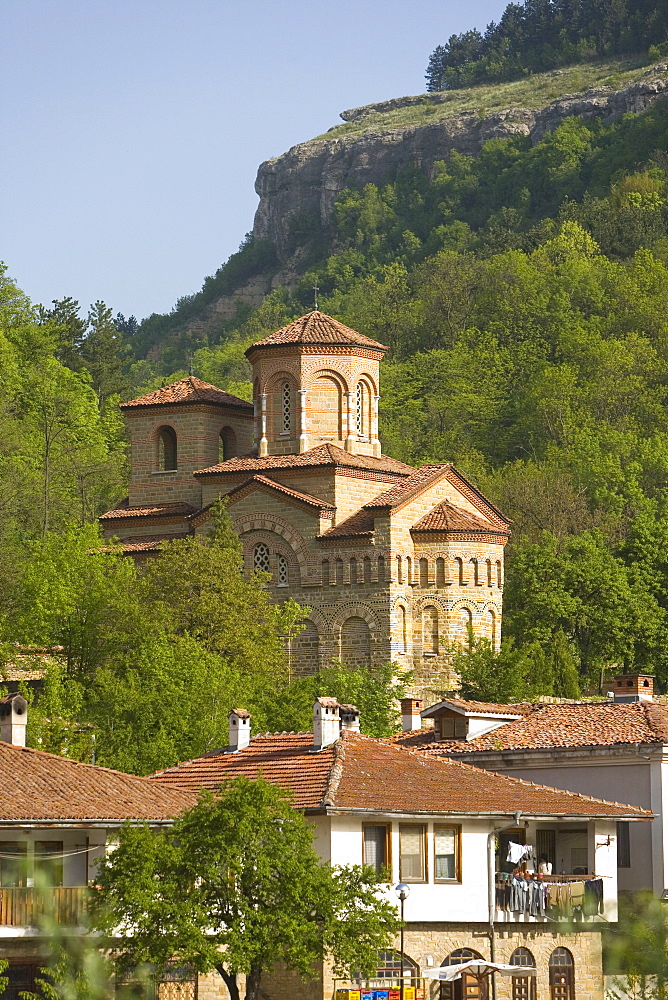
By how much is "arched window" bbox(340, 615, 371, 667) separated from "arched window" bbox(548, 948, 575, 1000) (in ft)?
82.0

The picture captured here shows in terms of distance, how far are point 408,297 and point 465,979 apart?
8606 centimetres

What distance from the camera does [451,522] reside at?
188ft

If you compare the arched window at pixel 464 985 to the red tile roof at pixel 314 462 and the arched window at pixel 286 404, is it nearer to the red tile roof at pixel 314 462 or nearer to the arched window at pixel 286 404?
the red tile roof at pixel 314 462

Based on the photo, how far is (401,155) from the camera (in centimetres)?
15362

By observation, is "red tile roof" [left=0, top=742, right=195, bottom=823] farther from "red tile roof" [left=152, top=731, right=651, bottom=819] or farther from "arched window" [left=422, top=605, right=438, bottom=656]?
"arched window" [left=422, top=605, right=438, bottom=656]

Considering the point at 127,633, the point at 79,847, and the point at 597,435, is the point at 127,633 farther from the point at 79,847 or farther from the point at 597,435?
the point at 597,435

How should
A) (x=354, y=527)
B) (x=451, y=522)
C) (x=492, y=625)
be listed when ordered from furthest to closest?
(x=492, y=625), (x=451, y=522), (x=354, y=527)

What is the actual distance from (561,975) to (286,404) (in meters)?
31.9

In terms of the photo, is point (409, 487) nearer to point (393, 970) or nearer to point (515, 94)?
point (393, 970)

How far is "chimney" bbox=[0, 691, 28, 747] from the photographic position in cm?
3172

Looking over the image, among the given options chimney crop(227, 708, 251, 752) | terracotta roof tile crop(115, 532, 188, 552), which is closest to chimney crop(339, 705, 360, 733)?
chimney crop(227, 708, 251, 752)

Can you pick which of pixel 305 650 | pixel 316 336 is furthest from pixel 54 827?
pixel 316 336

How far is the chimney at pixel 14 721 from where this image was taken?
31.7 metres

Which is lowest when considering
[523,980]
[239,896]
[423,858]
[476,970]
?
[523,980]
